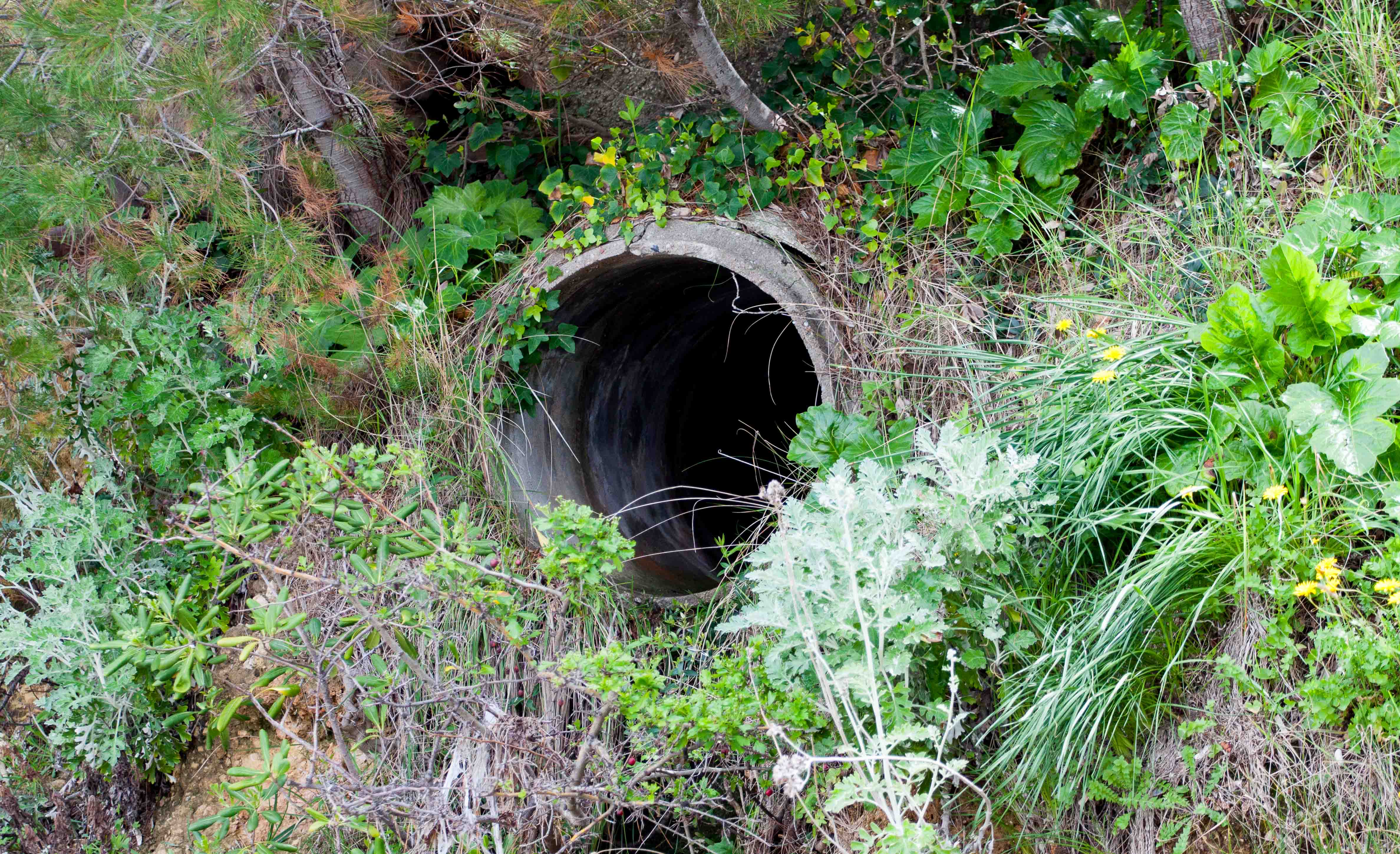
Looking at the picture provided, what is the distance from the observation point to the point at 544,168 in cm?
410

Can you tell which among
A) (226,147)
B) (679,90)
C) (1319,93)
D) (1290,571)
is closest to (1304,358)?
(1290,571)

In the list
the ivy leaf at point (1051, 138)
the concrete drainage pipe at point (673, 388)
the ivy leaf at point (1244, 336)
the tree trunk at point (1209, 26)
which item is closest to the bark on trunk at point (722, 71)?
the concrete drainage pipe at point (673, 388)

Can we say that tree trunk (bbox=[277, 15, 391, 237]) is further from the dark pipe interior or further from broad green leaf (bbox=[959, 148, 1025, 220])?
broad green leaf (bbox=[959, 148, 1025, 220])

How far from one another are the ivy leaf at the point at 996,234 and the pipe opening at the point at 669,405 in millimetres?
630

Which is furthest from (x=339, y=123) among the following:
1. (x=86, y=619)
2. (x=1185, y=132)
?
(x=1185, y=132)

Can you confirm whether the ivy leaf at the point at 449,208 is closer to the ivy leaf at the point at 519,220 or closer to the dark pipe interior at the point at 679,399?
the ivy leaf at the point at 519,220

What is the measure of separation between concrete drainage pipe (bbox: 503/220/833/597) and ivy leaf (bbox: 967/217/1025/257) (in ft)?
1.74

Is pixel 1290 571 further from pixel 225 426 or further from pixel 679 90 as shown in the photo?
pixel 225 426

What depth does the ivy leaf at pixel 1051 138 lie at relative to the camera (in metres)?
3.10

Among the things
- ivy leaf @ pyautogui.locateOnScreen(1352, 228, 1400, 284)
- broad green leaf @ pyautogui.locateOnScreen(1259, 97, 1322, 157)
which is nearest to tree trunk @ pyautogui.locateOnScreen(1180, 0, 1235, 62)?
broad green leaf @ pyautogui.locateOnScreen(1259, 97, 1322, 157)

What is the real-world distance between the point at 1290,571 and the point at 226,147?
3065mm

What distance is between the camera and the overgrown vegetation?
7.14 feet

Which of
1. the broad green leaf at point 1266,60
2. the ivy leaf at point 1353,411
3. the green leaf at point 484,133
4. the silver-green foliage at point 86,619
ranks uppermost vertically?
the broad green leaf at point 1266,60

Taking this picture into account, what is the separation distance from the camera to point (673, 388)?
204 inches
